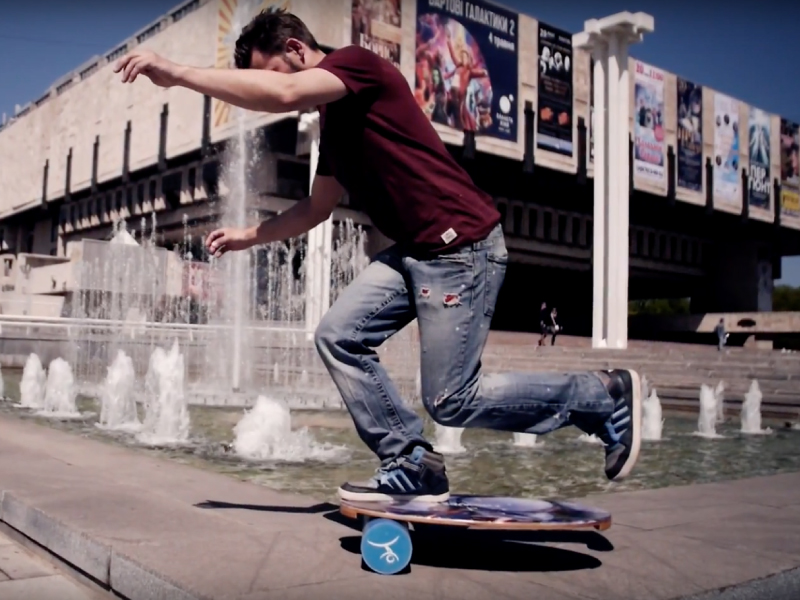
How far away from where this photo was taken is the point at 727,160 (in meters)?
46.7

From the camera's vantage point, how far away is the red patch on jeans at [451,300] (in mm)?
2703

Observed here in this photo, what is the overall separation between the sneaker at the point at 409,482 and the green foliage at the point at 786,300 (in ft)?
272

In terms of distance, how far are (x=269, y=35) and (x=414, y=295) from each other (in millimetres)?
955

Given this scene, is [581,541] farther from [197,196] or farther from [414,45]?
[197,196]

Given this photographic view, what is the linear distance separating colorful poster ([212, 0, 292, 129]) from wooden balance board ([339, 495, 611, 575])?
31606 mm

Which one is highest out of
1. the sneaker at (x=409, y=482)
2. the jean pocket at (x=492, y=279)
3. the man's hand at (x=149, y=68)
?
the man's hand at (x=149, y=68)

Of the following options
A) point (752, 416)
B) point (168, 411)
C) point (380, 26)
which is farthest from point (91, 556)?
point (380, 26)

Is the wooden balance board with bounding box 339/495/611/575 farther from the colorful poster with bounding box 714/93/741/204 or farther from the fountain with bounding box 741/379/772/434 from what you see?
the colorful poster with bounding box 714/93/741/204

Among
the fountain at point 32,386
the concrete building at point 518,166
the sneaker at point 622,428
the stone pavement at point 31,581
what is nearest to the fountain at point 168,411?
the fountain at point 32,386

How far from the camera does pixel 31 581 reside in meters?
2.73

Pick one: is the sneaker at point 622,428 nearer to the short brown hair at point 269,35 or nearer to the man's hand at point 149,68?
the short brown hair at point 269,35

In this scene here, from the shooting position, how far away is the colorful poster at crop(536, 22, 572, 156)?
39031 mm

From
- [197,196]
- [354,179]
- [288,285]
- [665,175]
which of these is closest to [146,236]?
[197,196]

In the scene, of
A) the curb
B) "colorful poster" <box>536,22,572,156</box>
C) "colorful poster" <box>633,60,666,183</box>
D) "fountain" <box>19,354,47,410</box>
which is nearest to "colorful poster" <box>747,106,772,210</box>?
"colorful poster" <box>633,60,666,183</box>
